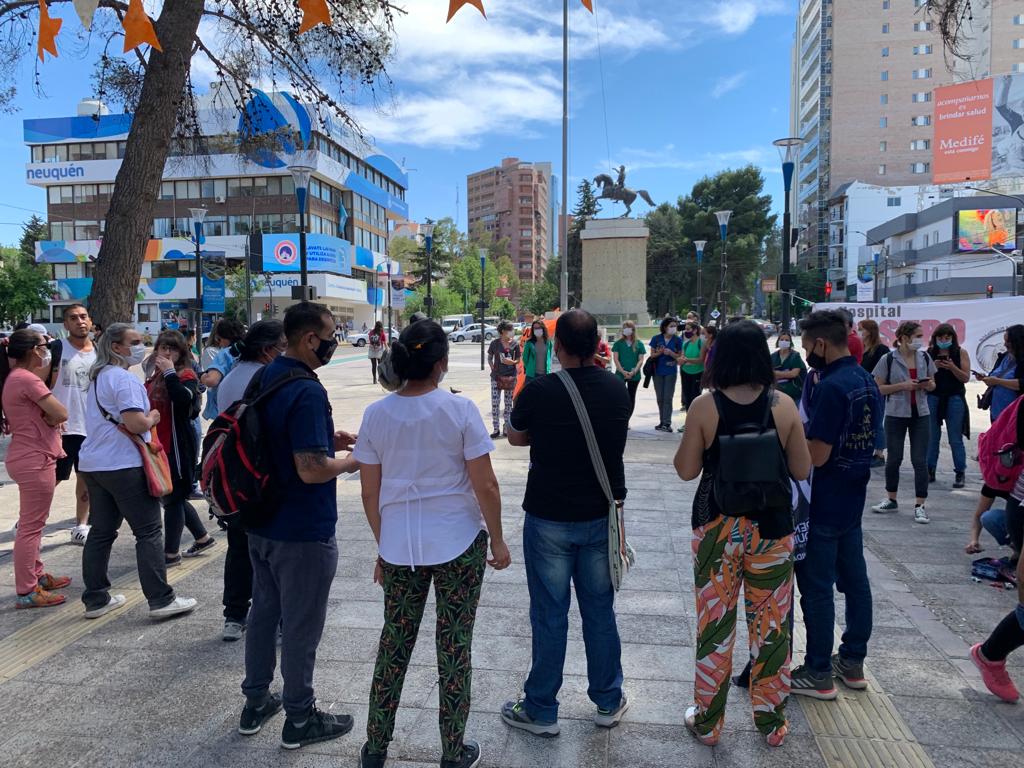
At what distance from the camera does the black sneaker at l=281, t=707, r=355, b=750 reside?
2.79 m

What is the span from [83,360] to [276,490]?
351 centimetres

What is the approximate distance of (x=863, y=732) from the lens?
→ 2918mm

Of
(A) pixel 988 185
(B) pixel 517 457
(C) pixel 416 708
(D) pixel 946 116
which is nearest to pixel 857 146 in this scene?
(A) pixel 988 185

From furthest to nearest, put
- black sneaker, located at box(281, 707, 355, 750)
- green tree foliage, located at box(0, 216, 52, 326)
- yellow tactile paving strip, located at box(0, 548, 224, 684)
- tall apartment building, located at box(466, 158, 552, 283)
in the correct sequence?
tall apartment building, located at box(466, 158, 552, 283)
green tree foliage, located at box(0, 216, 52, 326)
yellow tactile paving strip, located at box(0, 548, 224, 684)
black sneaker, located at box(281, 707, 355, 750)

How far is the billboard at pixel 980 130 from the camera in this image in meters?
47.9

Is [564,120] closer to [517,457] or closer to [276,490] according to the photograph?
[517,457]

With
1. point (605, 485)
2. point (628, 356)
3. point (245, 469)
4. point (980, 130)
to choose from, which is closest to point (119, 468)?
point (245, 469)

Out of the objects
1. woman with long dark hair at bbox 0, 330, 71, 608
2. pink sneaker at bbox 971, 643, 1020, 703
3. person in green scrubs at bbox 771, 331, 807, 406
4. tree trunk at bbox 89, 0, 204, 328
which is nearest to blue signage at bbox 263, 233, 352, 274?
tree trunk at bbox 89, 0, 204, 328

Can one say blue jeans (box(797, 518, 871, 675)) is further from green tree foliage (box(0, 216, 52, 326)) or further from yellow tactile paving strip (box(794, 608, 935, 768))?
green tree foliage (box(0, 216, 52, 326))

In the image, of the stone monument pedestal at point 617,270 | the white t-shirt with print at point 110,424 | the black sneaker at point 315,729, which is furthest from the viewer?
the stone monument pedestal at point 617,270

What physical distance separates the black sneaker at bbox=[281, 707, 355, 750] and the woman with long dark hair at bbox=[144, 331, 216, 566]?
2363mm

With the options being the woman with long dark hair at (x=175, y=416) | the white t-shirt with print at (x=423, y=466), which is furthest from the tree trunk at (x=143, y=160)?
the white t-shirt with print at (x=423, y=466)

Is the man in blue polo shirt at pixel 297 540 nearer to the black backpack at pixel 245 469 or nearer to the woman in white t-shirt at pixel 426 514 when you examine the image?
the black backpack at pixel 245 469

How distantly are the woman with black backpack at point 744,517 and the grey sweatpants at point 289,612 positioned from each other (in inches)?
59.5
